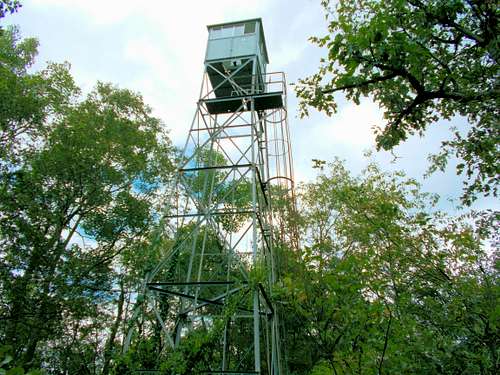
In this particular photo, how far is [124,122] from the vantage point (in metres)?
14.1

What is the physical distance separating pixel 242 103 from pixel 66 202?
22.5 ft

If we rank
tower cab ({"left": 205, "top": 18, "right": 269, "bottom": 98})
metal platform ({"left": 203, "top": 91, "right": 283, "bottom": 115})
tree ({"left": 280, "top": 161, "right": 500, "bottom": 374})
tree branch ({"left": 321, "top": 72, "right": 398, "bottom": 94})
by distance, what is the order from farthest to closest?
tower cab ({"left": 205, "top": 18, "right": 269, "bottom": 98}) → metal platform ({"left": 203, "top": 91, "right": 283, "bottom": 115}) → tree branch ({"left": 321, "top": 72, "right": 398, "bottom": 94}) → tree ({"left": 280, "top": 161, "right": 500, "bottom": 374})

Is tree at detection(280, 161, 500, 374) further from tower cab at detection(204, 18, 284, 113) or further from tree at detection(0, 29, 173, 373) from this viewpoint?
tree at detection(0, 29, 173, 373)

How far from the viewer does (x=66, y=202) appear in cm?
1270

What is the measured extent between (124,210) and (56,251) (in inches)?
98.7

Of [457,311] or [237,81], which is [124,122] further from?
[457,311]

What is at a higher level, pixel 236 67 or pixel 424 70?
pixel 236 67

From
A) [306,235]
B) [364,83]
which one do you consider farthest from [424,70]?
[306,235]

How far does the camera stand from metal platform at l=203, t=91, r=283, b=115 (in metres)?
10.2

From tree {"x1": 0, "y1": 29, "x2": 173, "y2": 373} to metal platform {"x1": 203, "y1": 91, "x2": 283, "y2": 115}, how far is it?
4.57 m

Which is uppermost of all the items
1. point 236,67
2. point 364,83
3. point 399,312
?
point 236,67

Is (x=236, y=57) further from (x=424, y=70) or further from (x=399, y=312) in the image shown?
(x=399, y=312)

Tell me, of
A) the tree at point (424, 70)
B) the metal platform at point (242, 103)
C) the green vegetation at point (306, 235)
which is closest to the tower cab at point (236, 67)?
the metal platform at point (242, 103)

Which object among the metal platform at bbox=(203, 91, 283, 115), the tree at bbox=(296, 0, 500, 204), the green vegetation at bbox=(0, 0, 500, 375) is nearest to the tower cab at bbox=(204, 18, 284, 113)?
the metal platform at bbox=(203, 91, 283, 115)
